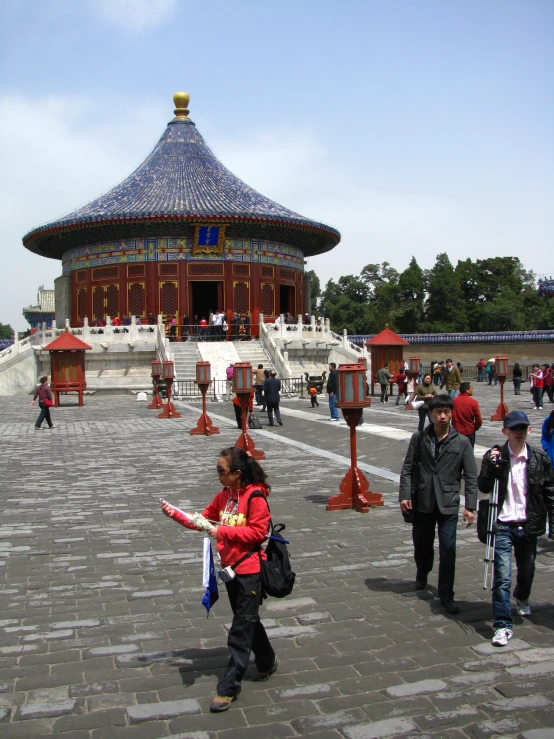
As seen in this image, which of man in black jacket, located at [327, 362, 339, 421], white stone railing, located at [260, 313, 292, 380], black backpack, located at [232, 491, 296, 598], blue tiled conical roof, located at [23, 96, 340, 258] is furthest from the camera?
blue tiled conical roof, located at [23, 96, 340, 258]

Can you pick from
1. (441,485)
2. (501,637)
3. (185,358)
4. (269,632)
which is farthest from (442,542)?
(185,358)

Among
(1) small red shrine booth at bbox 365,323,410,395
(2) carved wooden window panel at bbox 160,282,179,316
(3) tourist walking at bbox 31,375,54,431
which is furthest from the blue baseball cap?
(2) carved wooden window panel at bbox 160,282,179,316

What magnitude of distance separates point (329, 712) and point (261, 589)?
0.72 meters

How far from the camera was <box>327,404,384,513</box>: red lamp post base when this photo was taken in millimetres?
8945

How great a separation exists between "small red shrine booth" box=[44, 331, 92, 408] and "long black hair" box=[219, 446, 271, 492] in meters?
22.0

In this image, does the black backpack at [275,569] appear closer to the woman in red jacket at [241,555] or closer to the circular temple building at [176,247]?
the woman in red jacket at [241,555]

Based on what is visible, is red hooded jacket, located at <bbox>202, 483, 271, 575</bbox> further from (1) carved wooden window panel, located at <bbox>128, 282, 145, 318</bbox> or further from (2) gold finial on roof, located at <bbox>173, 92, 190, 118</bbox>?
(2) gold finial on roof, located at <bbox>173, 92, 190, 118</bbox>

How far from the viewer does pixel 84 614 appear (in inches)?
221

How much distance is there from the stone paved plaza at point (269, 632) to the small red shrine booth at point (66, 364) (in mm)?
16060

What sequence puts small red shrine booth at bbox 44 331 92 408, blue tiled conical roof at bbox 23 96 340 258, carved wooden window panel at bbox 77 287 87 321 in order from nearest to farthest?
1. small red shrine booth at bbox 44 331 92 408
2. blue tiled conical roof at bbox 23 96 340 258
3. carved wooden window panel at bbox 77 287 87 321

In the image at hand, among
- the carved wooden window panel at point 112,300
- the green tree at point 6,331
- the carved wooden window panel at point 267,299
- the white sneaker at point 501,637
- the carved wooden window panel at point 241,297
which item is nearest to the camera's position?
the white sneaker at point 501,637

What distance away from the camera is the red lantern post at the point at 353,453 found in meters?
8.98

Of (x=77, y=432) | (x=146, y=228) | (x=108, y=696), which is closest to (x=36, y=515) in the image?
(x=108, y=696)

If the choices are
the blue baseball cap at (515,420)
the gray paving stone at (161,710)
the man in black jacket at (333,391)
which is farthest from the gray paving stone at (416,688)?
the man in black jacket at (333,391)
